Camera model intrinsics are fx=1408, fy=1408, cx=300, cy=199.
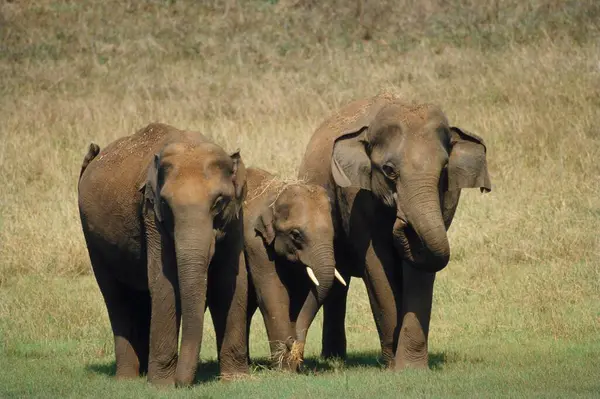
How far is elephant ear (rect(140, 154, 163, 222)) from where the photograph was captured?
11969 mm

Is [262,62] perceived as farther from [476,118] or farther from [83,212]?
[83,212]

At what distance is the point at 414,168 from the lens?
12281mm

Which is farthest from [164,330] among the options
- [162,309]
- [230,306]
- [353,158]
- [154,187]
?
[353,158]

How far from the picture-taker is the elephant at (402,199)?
12.2 m

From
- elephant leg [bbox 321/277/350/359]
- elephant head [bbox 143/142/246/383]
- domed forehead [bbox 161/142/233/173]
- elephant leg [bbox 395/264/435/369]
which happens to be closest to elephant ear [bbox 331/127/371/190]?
elephant leg [bbox 395/264/435/369]

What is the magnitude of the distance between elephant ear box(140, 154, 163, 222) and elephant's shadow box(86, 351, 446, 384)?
182 centimetres

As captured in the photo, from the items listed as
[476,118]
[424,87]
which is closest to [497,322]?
[476,118]

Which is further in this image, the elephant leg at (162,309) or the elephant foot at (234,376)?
the elephant foot at (234,376)

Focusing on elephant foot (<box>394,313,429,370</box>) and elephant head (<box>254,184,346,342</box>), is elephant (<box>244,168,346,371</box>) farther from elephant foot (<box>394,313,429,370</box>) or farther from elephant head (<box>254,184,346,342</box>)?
elephant foot (<box>394,313,429,370</box>)

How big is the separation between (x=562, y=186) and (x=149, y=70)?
1484 cm

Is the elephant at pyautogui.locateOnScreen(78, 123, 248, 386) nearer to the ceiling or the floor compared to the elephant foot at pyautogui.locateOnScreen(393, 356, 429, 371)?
nearer to the ceiling

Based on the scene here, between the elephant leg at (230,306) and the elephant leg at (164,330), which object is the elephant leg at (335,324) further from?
the elephant leg at (164,330)

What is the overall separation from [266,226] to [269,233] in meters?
0.09

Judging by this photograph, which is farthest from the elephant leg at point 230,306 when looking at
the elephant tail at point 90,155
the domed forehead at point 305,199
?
the elephant tail at point 90,155
